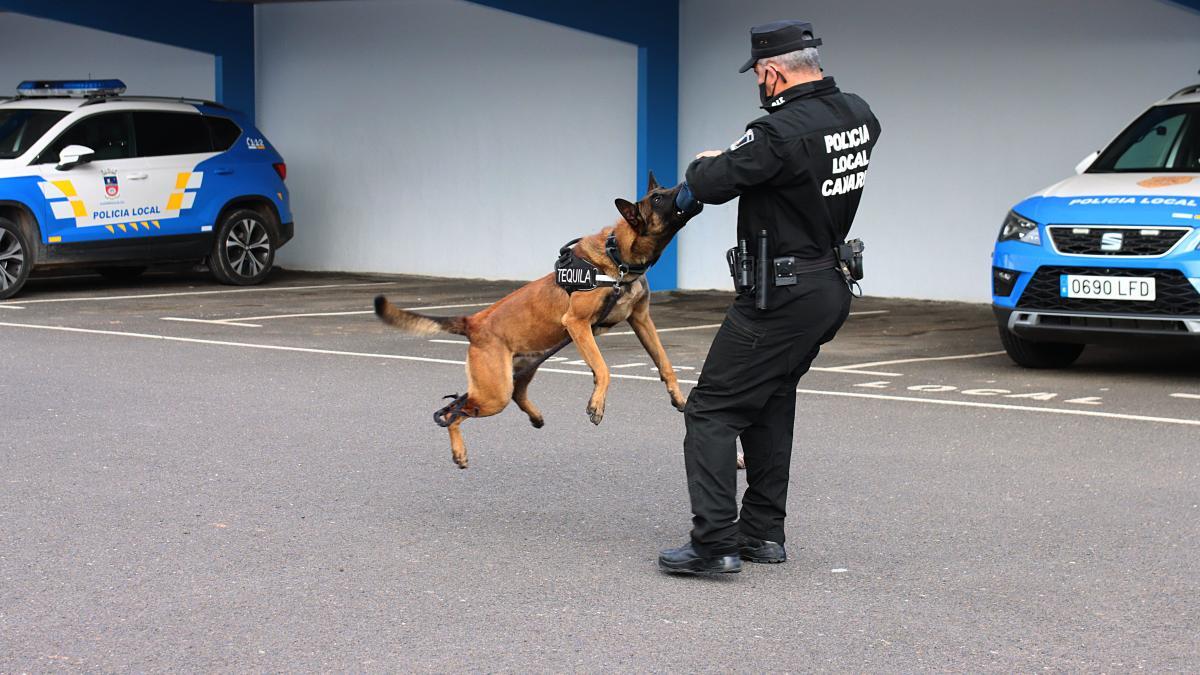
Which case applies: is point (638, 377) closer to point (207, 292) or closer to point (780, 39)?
point (780, 39)

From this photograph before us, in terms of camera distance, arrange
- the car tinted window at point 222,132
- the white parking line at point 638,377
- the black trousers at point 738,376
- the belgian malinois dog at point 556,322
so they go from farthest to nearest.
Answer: the car tinted window at point 222,132, the white parking line at point 638,377, the belgian malinois dog at point 556,322, the black trousers at point 738,376

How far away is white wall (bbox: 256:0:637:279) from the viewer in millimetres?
Result: 17469

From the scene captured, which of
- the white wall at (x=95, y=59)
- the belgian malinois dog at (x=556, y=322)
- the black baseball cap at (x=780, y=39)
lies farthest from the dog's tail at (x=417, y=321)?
the white wall at (x=95, y=59)

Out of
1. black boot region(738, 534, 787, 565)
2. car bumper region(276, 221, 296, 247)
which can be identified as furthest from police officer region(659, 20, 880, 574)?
car bumper region(276, 221, 296, 247)

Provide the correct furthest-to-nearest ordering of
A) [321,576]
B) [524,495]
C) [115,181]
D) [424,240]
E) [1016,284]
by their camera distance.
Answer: [424,240]
[115,181]
[1016,284]
[524,495]
[321,576]

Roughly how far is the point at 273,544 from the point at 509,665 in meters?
1.65

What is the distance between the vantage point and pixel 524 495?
6.55 m

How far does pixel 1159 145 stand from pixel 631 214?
5997mm

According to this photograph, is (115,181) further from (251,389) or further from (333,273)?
(251,389)

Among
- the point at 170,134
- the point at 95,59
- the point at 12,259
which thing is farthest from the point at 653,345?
the point at 95,59

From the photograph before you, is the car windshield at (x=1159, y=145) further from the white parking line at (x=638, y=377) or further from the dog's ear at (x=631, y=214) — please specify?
the dog's ear at (x=631, y=214)

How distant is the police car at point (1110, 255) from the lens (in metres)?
9.53

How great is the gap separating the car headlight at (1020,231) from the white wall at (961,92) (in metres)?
4.45

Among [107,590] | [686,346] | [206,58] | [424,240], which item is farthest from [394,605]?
[206,58]
